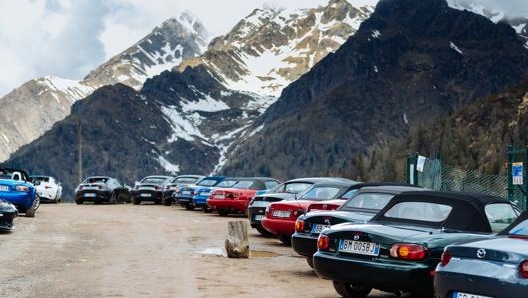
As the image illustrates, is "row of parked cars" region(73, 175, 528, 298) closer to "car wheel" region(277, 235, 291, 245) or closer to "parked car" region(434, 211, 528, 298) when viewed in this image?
"parked car" region(434, 211, 528, 298)

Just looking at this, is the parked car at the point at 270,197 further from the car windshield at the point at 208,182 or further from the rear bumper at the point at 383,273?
the car windshield at the point at 208,182

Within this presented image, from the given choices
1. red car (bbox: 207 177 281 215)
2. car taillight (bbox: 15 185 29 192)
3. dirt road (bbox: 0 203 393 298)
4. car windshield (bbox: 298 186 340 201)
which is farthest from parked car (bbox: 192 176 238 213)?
car windshield (bbox: 298 186 340 201)

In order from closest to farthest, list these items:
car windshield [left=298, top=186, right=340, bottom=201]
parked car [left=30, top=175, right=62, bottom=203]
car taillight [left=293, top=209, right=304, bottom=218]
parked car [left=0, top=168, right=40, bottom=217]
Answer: car taillight [left=293, top=209, right=304, bottom=218] → car windshield [left=298, top=186, right=340, bottom=201] → parked car [left=0, top=168, right=40, bottom=217] → parked car [left=30, top=175, right=62, bottom=203]

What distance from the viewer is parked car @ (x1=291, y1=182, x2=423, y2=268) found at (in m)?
11.3

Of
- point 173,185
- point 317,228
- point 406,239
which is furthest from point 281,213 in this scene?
point 173,185

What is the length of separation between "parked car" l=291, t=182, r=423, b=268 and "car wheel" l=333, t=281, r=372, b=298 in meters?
1.50

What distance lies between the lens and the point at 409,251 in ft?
27.5

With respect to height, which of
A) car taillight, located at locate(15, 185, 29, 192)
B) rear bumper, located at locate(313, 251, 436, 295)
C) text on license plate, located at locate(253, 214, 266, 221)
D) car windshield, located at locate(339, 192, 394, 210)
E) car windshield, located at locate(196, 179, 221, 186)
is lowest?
rear bumper, located at locate(313, 251, 436, 295)

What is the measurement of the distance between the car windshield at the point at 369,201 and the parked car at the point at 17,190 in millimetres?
12091

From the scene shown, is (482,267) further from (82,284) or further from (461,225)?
(82,284)

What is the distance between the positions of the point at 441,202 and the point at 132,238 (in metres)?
9.78

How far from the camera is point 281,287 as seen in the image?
10398mm

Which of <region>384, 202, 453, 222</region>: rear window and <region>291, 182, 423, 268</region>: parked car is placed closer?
<region>384, 202, 453, 222</region>: rear window

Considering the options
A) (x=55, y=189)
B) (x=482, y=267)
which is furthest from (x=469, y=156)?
(x=482, y=267)
